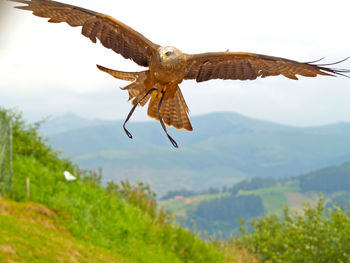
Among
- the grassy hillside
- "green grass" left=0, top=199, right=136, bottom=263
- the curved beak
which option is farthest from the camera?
the grassy hillside

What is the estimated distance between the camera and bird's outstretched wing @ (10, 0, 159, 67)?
8.08 feet

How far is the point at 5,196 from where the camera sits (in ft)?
47.2

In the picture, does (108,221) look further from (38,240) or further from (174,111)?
(174,111)

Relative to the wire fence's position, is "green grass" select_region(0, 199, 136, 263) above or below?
below

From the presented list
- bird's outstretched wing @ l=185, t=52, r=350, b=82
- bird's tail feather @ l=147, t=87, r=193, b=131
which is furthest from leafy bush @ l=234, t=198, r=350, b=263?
bird's tail feather @ l=147, t=87, r=193, b=131

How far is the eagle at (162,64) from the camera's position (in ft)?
7.32

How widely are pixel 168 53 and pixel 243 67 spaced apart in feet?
2.29

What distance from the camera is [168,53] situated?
219 cm

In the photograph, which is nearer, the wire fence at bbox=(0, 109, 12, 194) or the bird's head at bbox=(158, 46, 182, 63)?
the bird's head at bbox=(158, 46, 182, 63)

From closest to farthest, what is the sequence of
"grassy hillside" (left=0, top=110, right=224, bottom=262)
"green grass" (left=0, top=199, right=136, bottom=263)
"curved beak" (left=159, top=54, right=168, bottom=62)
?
"curved beak" (left=159, top=54, right=168, bottom=62) < "green grass" (left=0, top=199, right=136, bottom=263) < "grassy hillside" (left=0, top=110, right=224, bottom=262)

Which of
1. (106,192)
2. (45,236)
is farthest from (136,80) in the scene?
(106,192)

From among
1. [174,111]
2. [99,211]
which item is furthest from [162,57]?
[99,211]

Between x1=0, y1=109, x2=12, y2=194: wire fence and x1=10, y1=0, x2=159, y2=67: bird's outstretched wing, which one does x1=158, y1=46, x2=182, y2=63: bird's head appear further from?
x1=0, y1=109, x2=12, y2=194: wire fence

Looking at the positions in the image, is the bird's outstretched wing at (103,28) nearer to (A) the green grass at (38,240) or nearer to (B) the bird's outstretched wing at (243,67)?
(B) the bird's outstretched wing at (243,67)
